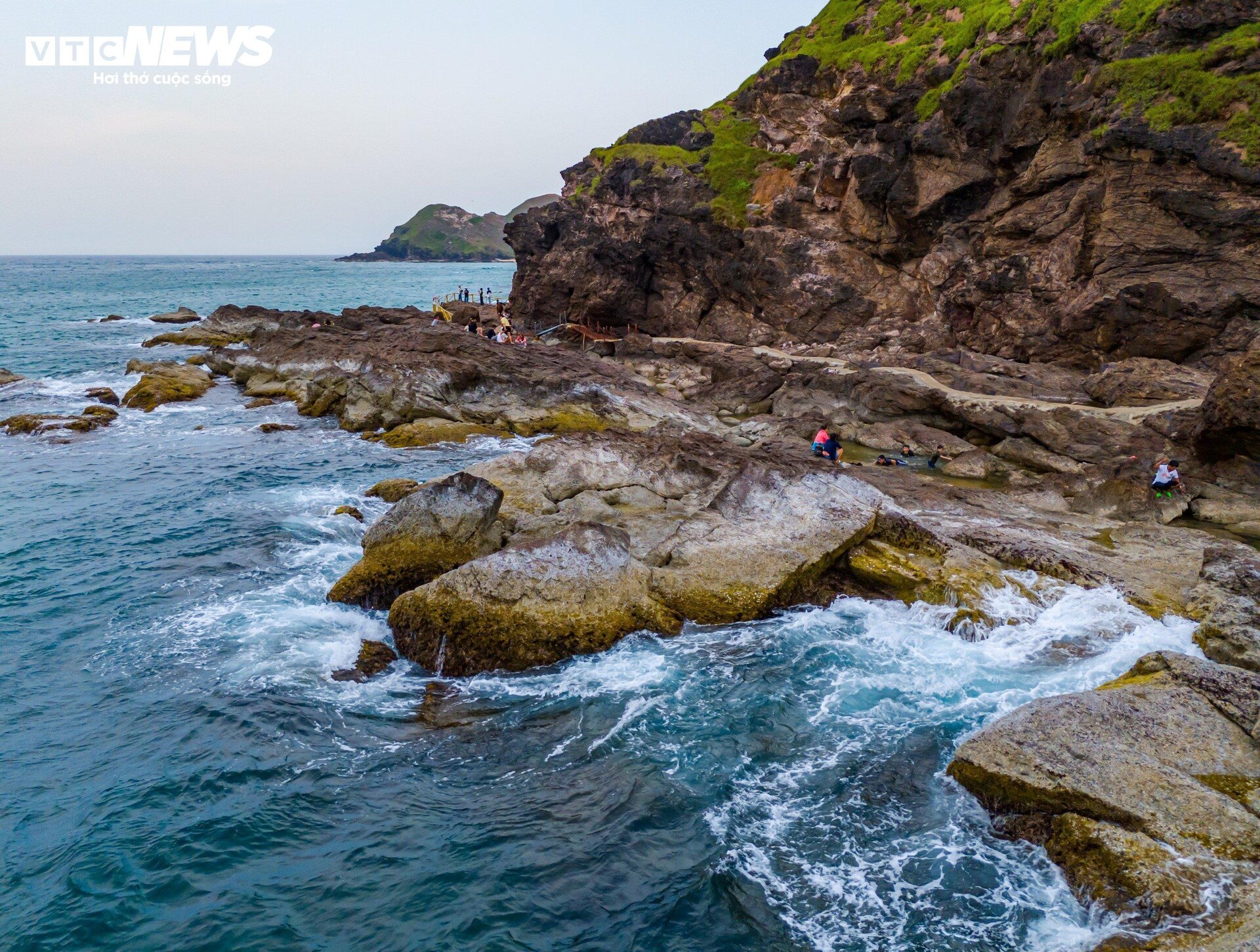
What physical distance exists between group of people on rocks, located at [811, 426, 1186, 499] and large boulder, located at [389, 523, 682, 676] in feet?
39.6

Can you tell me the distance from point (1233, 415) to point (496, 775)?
2497cm

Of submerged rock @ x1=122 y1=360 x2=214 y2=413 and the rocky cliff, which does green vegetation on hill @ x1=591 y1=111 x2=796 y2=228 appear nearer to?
the rocky cliff

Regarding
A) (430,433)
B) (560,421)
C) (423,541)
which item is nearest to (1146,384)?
(560,421)

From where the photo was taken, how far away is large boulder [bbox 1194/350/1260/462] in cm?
2303

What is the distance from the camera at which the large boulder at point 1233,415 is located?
2303 cm

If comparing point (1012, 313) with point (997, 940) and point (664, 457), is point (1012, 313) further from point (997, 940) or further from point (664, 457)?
point (997, 940)

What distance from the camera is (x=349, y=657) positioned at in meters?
15.7

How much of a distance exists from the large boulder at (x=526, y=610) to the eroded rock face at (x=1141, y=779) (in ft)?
23.8

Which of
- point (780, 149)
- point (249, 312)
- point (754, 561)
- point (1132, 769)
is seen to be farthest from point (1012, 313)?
point (249, 312)

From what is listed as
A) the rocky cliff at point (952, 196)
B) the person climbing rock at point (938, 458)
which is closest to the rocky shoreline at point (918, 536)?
the person climbing rock at point (938, 458)

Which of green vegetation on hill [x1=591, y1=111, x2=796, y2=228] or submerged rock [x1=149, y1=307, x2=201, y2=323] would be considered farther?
submerged rock [x1=149, y1=307, x2=201, y2=323]

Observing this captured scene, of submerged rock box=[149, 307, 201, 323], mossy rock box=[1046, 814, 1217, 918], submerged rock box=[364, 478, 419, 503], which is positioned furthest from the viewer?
submerged rock box=[149, 307, 201, 323]

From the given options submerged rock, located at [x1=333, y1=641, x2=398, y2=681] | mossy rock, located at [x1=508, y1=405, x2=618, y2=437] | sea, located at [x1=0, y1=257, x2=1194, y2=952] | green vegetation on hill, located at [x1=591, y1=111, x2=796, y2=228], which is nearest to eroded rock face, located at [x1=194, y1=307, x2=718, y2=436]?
mossy rock, located at [x1=508, y1=405, x2=618, y2=437]

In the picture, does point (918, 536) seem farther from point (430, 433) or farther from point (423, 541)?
point (430, 433)
